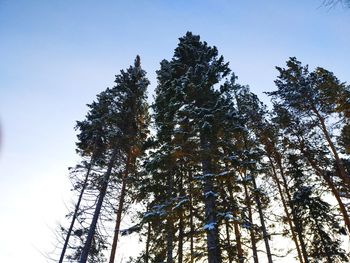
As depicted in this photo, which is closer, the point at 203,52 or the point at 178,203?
the point at 178,203

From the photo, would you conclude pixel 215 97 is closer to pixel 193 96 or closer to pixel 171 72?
pixel 193 96

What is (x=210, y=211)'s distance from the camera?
9961mm

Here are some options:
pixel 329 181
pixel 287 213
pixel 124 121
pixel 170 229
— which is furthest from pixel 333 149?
pixel 124 121

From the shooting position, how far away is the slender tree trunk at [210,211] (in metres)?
9.02

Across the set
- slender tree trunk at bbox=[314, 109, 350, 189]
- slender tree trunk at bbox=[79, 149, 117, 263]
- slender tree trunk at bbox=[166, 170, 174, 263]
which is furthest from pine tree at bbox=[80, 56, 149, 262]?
slender tree trunk at bbox=[314, 109, 350, 189]

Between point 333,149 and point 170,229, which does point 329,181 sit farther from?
point 170,229

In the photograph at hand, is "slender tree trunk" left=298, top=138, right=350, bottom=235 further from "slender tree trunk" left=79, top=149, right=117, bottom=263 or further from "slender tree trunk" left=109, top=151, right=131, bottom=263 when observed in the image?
"slender tree trunk" left=79, top=149, right=117, bottom=263

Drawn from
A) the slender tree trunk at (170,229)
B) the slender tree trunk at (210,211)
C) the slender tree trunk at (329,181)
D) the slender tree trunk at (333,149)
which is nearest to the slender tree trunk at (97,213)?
the slender tree trunk at (170,229)

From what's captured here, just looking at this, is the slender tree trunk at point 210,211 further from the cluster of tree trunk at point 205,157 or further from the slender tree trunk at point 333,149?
the slender tree trunk at point 333,149

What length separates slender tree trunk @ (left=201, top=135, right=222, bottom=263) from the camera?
902cm

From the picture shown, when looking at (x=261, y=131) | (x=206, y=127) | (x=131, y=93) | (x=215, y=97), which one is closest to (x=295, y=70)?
(x=261, y=131)

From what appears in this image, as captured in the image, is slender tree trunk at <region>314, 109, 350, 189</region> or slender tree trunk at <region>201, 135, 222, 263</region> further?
slender tree trunk at <region>314, 109, 350, 189</region>

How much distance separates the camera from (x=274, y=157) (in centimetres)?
1852

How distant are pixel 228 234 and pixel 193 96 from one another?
873cm
